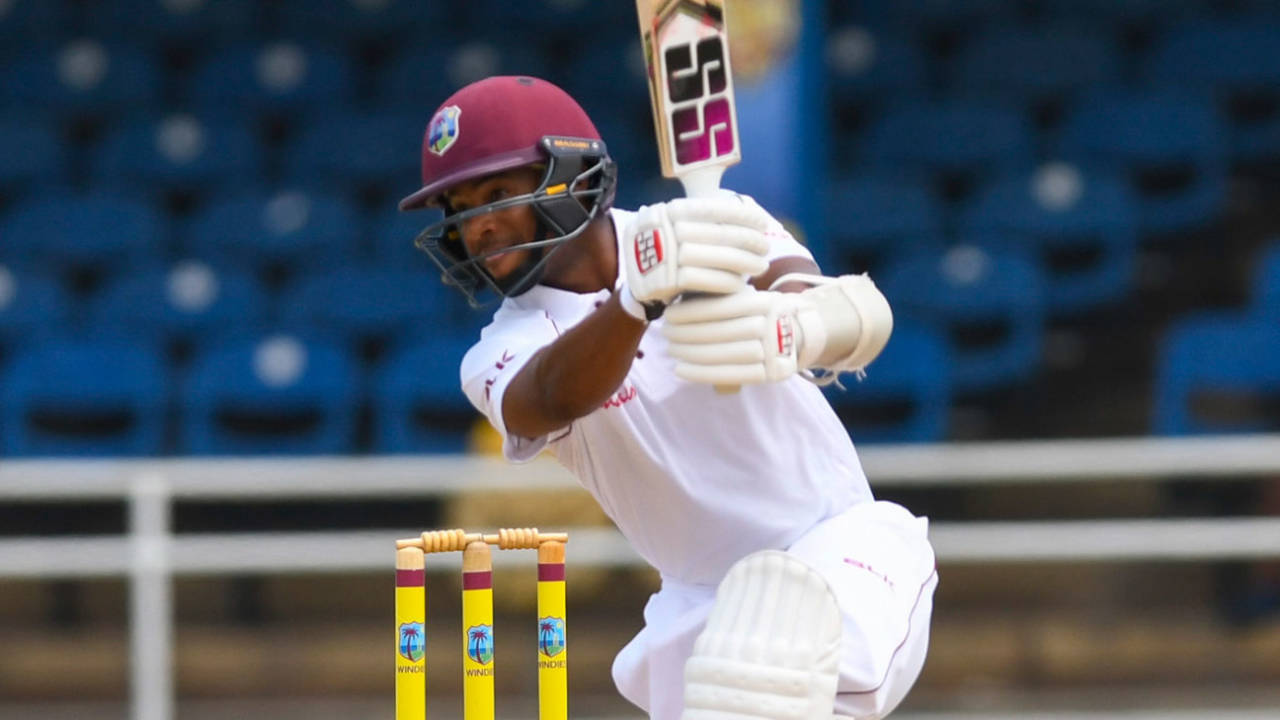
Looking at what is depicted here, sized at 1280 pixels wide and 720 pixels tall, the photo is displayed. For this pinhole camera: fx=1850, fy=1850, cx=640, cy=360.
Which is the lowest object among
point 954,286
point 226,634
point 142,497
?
point 226,634

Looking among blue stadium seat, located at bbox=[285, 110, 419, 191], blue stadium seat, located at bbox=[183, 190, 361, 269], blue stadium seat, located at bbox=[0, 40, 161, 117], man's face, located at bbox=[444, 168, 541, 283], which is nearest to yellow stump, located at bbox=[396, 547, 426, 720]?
man's face, located at bbox=[444, 168, 541, 283]

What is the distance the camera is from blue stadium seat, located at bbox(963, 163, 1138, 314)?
7789 millimetres

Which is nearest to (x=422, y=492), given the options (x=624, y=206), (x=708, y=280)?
(x=624, y=206)

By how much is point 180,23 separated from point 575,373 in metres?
7.07

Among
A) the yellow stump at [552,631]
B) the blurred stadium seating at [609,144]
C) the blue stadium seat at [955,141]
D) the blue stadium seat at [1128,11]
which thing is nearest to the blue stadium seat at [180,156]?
the blurred stadium seating at [609,144]

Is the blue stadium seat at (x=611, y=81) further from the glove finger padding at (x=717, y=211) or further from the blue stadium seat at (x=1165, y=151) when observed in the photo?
the glove finger padding at (x=717, y=211)

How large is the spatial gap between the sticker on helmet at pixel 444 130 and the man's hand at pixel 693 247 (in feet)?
1.86

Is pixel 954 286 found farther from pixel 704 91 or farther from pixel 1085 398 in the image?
pixel 704 91

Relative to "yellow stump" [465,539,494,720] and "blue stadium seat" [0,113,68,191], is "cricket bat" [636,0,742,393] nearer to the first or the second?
"yellow stump" [465,539,494,720]

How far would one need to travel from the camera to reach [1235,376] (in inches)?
267

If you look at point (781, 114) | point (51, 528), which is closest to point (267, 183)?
point (51, 528)

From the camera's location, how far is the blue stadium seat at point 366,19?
9.41 meters

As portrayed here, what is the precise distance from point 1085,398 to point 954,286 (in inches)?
32.1

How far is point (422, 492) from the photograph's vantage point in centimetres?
590
